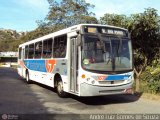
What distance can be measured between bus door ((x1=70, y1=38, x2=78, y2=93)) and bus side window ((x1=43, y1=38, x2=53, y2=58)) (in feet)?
10.2

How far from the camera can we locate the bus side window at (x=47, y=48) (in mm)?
16281

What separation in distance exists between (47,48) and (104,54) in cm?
529

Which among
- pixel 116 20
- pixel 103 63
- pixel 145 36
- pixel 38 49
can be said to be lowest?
pixel 103 63

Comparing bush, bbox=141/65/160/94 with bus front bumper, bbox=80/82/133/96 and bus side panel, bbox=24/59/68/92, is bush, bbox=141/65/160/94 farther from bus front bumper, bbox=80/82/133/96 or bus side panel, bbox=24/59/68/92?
bus side panel, bbox=24/59/68/92

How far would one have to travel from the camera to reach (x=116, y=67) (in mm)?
12406

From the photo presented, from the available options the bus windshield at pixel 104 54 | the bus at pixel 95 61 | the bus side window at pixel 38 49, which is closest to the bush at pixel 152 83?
the bus at pixel 95 61

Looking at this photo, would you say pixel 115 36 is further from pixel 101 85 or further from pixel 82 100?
pixel 82 100

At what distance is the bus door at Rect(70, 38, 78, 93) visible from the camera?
12.6 meters

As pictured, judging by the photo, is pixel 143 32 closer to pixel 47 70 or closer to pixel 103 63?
pixel 47 70

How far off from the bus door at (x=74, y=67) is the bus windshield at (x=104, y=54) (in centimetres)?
66

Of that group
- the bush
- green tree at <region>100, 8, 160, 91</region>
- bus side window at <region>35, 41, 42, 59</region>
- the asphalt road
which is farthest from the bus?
green tree at <region>100, 8, 160, 91</region>

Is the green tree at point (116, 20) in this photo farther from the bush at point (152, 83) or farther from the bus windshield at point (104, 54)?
the bus windshield at point (104, 54)

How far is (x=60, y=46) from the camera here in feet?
48.1

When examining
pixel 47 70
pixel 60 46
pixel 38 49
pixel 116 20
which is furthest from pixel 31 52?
pixel 60 46
